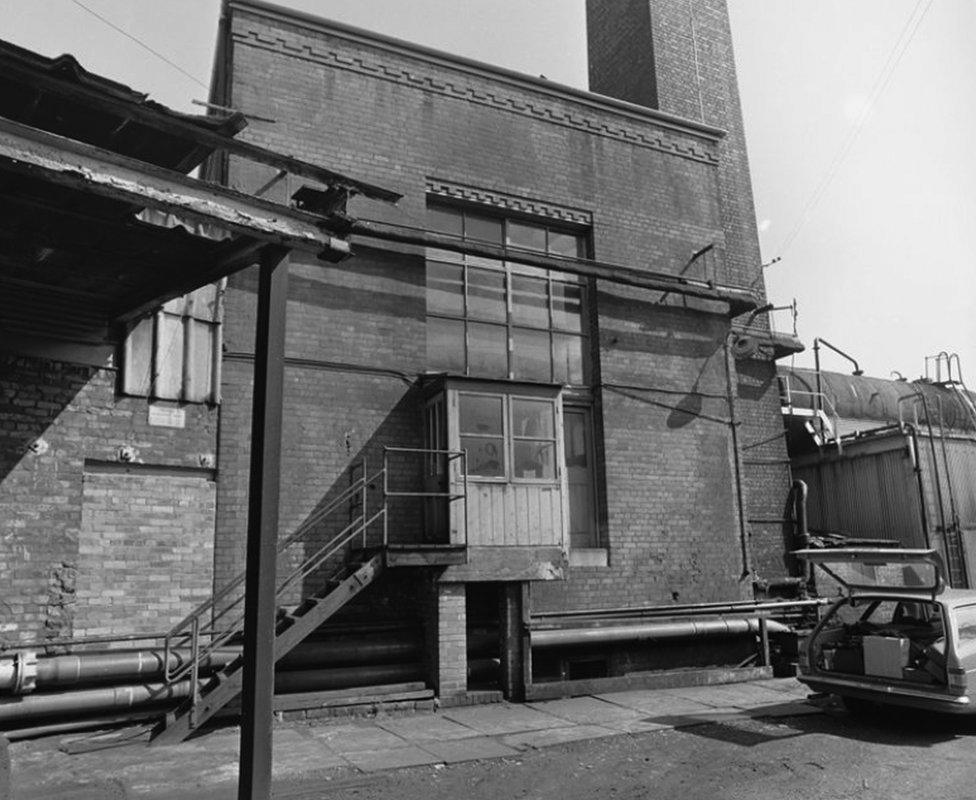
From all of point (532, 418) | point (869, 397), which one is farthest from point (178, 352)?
point (869, 397)

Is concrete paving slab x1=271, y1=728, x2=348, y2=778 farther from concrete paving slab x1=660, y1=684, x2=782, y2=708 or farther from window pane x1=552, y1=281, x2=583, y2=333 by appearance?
window pane x1=552, y1=281, x2=583, y2=333

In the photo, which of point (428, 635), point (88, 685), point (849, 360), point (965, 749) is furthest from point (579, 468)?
point (849, 360)

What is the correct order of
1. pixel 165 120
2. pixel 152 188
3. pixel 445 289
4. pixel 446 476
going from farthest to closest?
pixel 445 289, pixel 446 476, pixel 165 120, pixel 152 188

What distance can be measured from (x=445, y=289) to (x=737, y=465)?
5.57 m

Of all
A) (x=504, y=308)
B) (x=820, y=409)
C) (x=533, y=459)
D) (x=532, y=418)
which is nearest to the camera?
(x=533, y=459)

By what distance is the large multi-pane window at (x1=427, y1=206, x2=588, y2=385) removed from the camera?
11.6 meters

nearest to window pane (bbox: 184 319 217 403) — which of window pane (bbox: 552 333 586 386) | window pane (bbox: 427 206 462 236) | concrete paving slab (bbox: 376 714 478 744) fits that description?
window pane (bbox: 427 206 462 236)

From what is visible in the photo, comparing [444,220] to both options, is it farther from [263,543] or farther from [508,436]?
[263,543]

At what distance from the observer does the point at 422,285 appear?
36.6 feet

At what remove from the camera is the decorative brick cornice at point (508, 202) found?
1163 centimetres

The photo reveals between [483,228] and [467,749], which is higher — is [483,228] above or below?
above

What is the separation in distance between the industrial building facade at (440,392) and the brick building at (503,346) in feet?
0.12

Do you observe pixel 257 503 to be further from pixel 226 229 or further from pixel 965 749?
pixel 965 749

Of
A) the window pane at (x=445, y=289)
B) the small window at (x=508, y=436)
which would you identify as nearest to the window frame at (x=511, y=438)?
the small window at (x=508, y=436)
